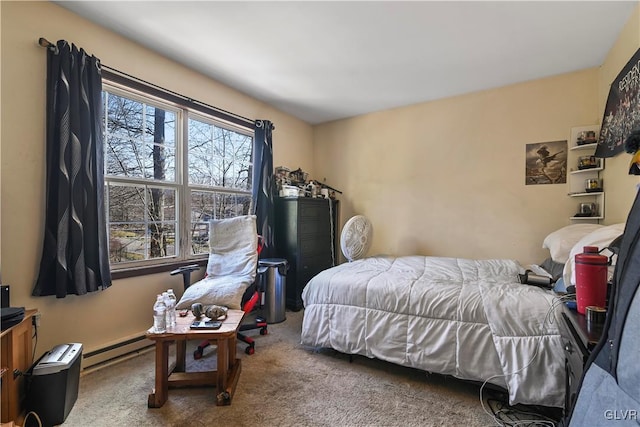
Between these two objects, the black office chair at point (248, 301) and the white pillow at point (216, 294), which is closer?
the white pillow at point (216, 294)

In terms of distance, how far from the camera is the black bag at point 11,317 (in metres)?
1.38

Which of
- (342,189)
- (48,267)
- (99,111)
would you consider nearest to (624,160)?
(342,189)

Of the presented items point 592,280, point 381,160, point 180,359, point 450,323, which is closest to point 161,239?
point 180,359

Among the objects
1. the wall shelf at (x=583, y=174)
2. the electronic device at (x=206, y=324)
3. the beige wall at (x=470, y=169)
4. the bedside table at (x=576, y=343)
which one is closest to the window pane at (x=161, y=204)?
the electronic device at (x=206, y=324)

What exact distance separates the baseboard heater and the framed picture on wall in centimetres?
402

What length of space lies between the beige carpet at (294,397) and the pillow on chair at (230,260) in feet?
1.81

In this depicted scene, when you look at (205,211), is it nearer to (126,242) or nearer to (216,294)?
(126,242)

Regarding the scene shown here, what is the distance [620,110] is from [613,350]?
2.31m

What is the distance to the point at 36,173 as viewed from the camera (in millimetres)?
1871

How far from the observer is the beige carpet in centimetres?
159

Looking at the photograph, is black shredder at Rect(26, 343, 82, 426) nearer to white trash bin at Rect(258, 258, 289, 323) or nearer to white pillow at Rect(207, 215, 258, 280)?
white pillow at Rect(207, 215, 258, 280)

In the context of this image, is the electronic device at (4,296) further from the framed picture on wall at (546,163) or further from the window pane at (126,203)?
the framed picture on wall at (546,163)

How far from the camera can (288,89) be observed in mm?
3273

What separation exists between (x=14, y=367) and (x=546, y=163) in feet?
14.4
